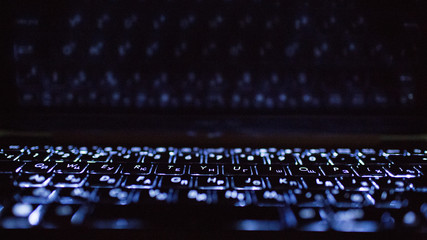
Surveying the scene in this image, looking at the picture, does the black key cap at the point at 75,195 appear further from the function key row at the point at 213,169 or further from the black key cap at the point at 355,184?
the black key cap at the point at 355,184

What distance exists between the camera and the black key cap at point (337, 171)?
49 centimetres

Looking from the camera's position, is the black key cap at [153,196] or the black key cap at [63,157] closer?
the black key cap at [153,196]

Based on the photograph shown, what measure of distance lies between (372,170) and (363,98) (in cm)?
21

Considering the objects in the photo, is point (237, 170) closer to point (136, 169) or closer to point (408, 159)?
point (136, 169)

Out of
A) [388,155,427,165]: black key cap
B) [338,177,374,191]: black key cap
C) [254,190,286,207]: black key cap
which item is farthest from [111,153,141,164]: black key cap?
[388,155,427,165]: black key cap

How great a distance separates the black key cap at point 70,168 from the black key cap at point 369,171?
426 mm

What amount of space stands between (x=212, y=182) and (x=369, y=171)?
246 mm

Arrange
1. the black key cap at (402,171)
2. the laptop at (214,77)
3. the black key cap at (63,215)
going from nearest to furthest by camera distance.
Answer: the black key cap at (63,215)
the black key cap at (402,171)
the laptop at (214,77)

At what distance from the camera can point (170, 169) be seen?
1.66 feet

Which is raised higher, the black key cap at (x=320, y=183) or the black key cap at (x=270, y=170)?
the black key cap at (x=270, y=170)

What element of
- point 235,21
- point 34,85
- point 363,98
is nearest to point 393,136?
point 363,98

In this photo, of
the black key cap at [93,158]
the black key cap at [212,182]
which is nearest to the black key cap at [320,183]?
the black key cap at [212,182]

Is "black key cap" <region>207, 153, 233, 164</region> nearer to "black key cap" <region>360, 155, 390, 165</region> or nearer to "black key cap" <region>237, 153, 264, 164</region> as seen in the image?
"black key cap" <region>237, 153, 264, 164</region>

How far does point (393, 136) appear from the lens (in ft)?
1.96
